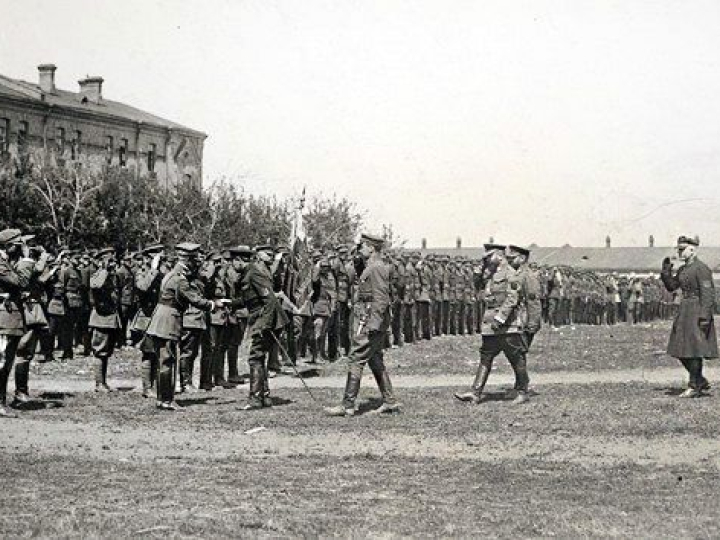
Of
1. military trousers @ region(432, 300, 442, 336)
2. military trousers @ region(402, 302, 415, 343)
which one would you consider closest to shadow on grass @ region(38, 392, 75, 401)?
military trousers @ region(402, 302, 415, 343)

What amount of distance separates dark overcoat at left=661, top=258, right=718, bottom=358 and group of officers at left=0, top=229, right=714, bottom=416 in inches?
13.4

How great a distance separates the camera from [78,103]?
2473 inches

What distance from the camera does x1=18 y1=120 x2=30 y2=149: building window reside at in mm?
56756

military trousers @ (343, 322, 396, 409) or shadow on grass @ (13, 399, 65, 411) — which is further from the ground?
military trousers @ (343, 322, 396, 409)

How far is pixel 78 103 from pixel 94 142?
98.8 inches

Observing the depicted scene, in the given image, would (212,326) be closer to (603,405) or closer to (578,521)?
(603,405)

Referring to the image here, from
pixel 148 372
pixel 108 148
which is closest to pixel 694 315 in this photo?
pixel 148 372

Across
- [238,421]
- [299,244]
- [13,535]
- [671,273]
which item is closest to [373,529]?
[13,535]

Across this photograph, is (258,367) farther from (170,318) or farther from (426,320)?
(426,320)

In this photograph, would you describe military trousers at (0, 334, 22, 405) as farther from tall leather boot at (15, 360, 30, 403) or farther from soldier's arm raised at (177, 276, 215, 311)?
soldier's arm raised at (177, 276, 215, 311)

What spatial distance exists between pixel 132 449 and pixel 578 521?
4.96 meters

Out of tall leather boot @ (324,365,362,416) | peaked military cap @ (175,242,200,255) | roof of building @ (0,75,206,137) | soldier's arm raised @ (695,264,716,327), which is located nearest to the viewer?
tall leather boot @ (324,365,362,416)

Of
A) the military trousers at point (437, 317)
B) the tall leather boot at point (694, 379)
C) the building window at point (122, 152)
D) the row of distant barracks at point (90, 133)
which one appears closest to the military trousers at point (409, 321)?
the military trousers at point (437, 317)

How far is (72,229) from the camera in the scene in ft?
149
